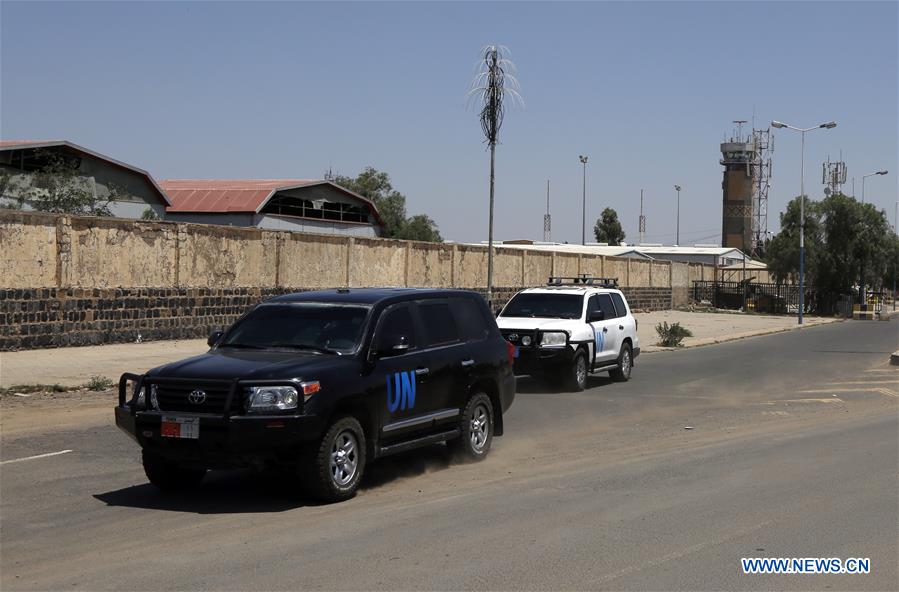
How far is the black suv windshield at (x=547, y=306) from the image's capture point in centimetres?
1836

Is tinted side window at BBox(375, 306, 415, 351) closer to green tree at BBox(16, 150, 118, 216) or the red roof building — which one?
green tree at BBox(16, 150, 118, 216)

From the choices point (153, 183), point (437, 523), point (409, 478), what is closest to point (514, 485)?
point (409, 478)

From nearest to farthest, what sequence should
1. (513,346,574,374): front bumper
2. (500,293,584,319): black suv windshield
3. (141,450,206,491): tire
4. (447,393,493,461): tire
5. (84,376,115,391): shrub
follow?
1. (141,450,206,491): tire
2. (447,393,493,461): tire
3. (84,376,115,391): shrub
4. (513,346,574,374): front bumper
5. (500,293,584,319): black suv windshield

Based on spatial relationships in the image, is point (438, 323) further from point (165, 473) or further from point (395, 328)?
point (165, 473)

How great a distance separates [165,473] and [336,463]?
1.57 m

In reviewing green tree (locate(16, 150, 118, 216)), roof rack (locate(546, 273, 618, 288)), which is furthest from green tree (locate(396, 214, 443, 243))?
roof rack (locate(546, 273, 618, 288))

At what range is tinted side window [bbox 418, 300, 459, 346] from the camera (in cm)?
1014

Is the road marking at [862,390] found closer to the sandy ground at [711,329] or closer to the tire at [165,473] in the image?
the sandy ground at [711,329]

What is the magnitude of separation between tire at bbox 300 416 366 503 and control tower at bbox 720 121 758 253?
119960mm

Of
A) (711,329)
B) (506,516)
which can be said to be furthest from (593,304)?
(711,329)

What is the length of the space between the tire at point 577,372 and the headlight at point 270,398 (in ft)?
32.1

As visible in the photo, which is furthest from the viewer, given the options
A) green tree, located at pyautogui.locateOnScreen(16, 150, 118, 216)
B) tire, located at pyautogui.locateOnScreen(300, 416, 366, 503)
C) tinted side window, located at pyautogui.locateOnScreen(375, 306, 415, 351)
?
green tree, located at pyautogui.locateOnScreen(16, 150, 118, 216)

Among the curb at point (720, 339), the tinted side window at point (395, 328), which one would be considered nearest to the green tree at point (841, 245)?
the curb at point (720, 339)

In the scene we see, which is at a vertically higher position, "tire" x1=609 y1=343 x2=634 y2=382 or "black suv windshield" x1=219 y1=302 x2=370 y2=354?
"black suv windshield" x1=219 y1=302 x2=370 y2=354
